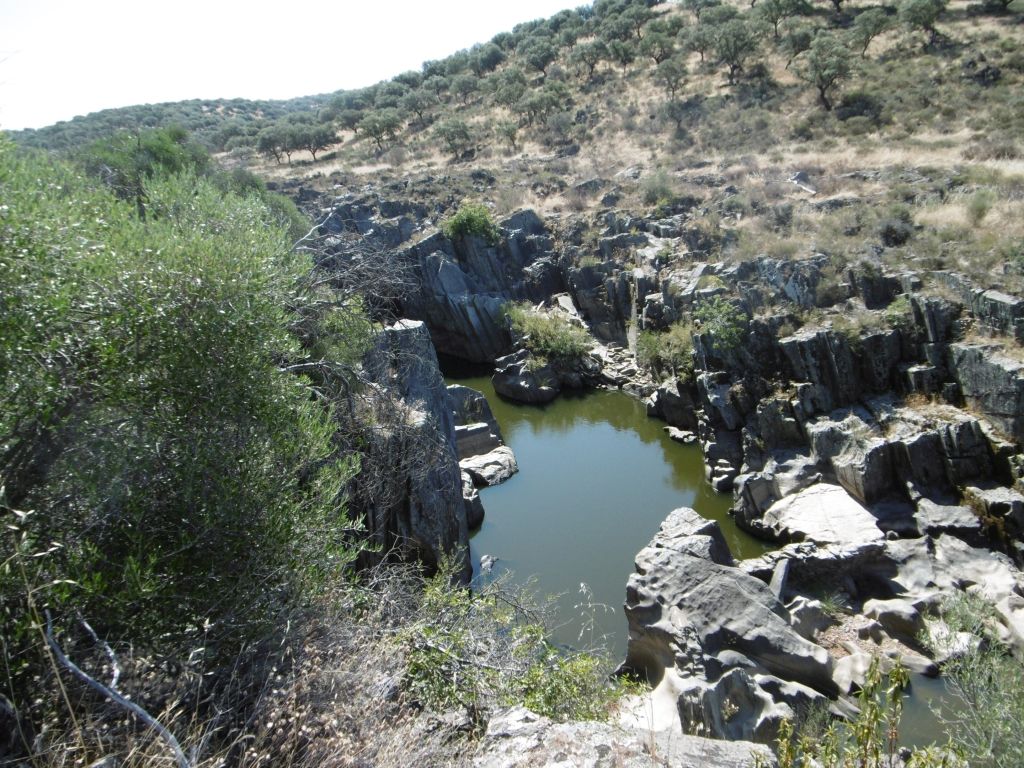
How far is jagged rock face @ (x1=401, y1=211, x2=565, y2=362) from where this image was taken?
2811 centimetres

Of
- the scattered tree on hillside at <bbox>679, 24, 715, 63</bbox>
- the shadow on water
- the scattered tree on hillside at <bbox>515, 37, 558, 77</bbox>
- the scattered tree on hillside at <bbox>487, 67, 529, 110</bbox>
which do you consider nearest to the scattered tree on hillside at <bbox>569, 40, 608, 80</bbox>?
the scattered tree on hillside at <bbox>515, 37, 558, 77</bbox>

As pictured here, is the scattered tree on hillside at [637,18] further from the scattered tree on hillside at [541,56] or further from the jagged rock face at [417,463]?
the jagged rock face at [417,463]

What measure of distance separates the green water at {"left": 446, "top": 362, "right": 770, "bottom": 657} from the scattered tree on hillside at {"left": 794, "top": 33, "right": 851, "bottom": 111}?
24.0 meters

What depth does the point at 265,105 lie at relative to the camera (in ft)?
307

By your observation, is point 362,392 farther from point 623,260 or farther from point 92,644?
point 623,260

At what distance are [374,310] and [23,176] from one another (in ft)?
21.2

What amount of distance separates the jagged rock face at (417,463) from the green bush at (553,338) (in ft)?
37.9

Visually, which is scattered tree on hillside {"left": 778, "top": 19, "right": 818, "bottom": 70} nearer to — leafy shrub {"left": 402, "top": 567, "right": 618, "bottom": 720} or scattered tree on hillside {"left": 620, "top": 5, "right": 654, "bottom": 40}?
scattered tree on hillside {"left": 620, "top": 5, "right": 654, "bottom": 40}

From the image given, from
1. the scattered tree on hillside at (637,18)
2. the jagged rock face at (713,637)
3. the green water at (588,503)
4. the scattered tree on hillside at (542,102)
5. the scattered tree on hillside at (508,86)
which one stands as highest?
the scattered tree on hillside at (637,18)

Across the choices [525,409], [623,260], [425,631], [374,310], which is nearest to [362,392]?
[374,310]

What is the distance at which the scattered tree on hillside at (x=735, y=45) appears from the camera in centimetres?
4016

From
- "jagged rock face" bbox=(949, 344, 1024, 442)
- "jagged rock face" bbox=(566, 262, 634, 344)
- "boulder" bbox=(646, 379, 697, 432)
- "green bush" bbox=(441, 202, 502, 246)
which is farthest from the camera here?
"green bush" bbox=(441, 202, 502, 246)

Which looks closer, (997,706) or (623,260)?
(997,706)

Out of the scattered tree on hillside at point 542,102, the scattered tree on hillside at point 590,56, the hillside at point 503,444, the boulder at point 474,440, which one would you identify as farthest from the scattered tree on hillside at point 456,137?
the boulder at point 474,440
